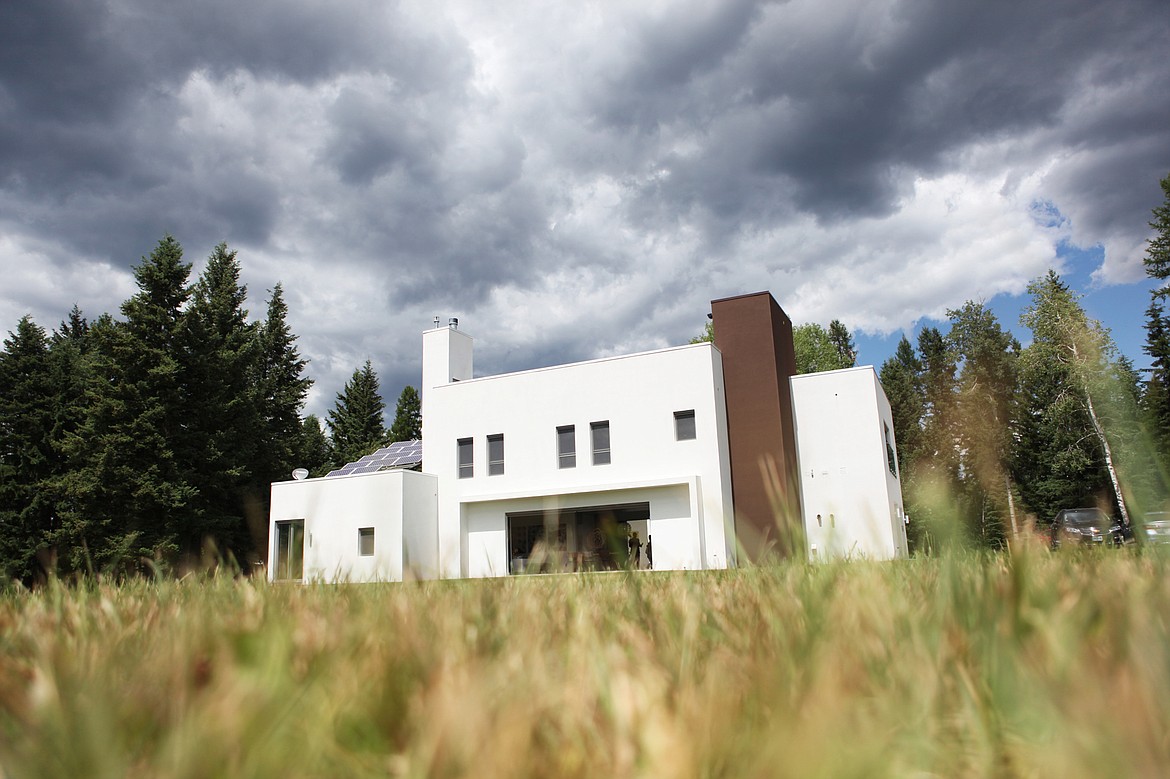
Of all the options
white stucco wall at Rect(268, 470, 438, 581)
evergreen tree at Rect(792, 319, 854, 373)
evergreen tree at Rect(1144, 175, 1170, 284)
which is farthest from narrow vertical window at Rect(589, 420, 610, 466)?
evergreen tree at Rect(1144, 175, 1170, 284)

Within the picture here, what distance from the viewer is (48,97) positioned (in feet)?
102

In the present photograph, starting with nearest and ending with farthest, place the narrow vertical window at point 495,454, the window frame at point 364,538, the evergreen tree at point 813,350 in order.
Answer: the window frame at point 364,538 < the narrow vertical window at point 495,454 < the evergreen tree at point 813,350

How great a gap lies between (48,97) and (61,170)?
13.9 m

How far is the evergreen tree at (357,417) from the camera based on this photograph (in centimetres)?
5200

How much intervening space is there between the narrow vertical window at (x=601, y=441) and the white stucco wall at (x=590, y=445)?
9.5 inches

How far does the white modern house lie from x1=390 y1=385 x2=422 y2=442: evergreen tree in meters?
28.7

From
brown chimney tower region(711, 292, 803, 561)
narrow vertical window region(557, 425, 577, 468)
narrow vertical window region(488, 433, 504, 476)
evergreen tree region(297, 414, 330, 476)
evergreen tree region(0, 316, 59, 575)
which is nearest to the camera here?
brown chimney tower region(711, 292, 803, 561)

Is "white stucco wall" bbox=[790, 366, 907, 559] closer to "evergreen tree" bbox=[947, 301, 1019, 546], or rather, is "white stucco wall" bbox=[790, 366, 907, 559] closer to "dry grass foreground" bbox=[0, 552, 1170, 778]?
"evergreen tree" bbox=[947, 301, 1019, 546]

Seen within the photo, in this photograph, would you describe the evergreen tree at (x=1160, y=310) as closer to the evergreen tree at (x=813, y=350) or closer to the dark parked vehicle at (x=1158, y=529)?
the evergreen tree at (x=813, y=350)

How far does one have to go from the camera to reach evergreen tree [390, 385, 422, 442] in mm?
53969

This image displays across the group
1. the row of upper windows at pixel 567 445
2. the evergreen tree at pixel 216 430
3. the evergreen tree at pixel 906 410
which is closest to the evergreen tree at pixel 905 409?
the evergreen tree at pixel 906 410

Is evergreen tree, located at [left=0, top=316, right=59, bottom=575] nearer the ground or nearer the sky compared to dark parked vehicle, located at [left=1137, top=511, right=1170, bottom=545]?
nearer the sky

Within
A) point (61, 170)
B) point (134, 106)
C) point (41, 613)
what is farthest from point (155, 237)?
point (41, 613)

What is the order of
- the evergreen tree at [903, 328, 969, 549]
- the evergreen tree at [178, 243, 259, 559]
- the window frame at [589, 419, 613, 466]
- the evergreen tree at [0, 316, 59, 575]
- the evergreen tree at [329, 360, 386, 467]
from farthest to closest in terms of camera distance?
the evergreen tree at [329, 360, 386, 467]
the evergreen tree at [0, 316, 59, 575]
the evergreen tree at [178, 243, 259, 559]
the window frame at [589, 419, 613, 466]
the evergreen tree at [903, 328, 969, 549]
